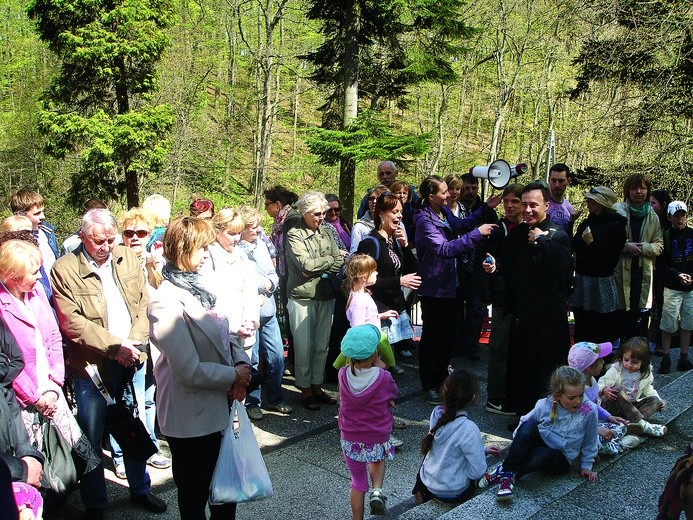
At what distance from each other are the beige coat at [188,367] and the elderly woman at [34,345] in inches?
33.9

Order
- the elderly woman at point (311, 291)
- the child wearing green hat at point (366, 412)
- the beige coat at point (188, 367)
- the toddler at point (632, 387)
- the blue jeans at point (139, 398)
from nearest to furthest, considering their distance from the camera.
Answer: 1. the beige coat at point (188, 367)
2. the child wearing green hat at point (366, 412)
3. the blue jeans at point (139, 398)
4. the toddler at point (632, 387)
5. the elderly woman at point (311, 291)

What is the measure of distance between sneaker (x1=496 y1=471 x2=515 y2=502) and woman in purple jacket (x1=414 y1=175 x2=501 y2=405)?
204 centimetres

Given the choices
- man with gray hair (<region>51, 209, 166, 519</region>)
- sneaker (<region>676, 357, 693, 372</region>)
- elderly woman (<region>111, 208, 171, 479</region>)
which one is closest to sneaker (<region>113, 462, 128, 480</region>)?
elderly woman (<region>111, 208, 171, 479</region>)

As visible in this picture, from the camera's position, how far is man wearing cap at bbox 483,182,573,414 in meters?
4.86

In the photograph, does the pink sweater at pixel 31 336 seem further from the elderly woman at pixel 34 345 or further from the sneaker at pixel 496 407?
the sneaker at pixel 496 407

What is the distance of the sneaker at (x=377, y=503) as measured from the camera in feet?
12.7

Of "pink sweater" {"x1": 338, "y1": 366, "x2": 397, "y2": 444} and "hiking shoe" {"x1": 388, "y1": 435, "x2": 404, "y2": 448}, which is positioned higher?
"pink sweater" {"x1": 338, "y1": 366, "x2": 397, "y2": 444}

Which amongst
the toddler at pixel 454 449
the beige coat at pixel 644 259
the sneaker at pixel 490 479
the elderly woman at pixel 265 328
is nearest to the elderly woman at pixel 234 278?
the elderly woman at pixel 265 328

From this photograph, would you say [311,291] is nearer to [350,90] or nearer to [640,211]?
[640,211]

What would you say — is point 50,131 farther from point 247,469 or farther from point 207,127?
point 247,469

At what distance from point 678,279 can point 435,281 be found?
2935mm

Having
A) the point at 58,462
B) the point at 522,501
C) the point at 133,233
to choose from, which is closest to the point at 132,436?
the point at 58,462

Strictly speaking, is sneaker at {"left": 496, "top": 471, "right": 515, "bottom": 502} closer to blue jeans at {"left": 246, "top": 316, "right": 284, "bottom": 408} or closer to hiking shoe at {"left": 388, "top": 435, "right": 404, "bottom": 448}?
hiking shoe at {"left": 388, "top": 435, "right": 404, "bottom": 448}

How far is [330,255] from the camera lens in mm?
5848
